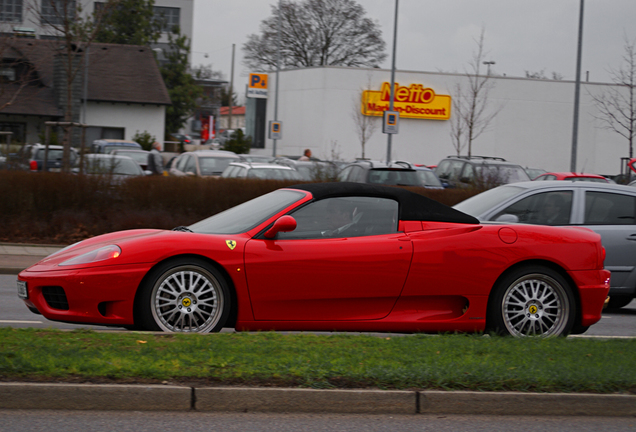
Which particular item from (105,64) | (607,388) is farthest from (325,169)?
(105,64)

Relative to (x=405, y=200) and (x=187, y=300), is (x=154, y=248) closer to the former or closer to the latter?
(x=187, y=300)

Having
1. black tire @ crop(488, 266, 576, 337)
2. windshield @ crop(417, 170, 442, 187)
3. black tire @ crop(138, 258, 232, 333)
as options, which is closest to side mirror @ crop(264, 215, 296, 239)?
black tire @ crop(138, 258, 232, 333)

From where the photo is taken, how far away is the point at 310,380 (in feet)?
15.6

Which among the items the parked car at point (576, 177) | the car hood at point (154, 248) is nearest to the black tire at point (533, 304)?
the car hood at point (154, 248)

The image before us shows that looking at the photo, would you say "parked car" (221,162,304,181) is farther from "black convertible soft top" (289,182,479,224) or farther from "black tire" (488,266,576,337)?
"black tire" (488,266,576,337)

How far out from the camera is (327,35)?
6150cm

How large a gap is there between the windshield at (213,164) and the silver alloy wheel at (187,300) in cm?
1512

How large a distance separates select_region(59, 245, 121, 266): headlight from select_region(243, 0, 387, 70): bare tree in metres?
56.8

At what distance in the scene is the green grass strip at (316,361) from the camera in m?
4.75

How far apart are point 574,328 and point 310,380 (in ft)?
10.3

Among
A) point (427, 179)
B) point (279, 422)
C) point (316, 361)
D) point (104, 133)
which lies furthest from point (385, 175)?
point (104, 133)

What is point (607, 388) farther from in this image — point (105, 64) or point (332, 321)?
point (105, 64)

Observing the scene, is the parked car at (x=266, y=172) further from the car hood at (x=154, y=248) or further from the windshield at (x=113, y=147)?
the car hood at (x=154, y=248)

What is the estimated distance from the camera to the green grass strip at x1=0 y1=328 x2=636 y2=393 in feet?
15.6
